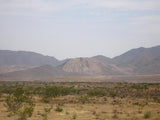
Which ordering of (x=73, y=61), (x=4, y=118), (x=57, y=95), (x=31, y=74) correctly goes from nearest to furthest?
(x=4, y=118) → (x=57, y=95) → (x=31, y=74) → (x=73, y=61)

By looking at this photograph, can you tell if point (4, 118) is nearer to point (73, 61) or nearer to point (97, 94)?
point (97, 94)

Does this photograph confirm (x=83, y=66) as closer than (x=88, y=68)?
No

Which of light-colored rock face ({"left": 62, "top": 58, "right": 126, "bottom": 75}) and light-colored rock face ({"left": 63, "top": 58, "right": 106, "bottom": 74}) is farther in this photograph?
light-colored rock face ({"left": 63, "top": 58, "right": 106, "bottom": 74})

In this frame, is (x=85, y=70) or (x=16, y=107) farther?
(x=85, y=70)

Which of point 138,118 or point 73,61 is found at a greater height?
point 73,61

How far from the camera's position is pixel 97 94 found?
34781mm

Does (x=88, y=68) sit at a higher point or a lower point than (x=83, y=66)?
lower

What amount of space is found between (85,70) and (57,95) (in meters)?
114

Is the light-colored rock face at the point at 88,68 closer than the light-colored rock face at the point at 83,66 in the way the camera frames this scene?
Yes

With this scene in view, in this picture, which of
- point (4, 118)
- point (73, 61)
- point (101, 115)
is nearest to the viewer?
point (4, 118)

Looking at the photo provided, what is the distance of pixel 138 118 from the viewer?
17.7 metres

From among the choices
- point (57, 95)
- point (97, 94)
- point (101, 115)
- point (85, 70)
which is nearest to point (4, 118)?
point (101, 115)

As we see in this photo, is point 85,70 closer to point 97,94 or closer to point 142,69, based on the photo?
point 142,69

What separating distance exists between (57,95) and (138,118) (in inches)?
693
